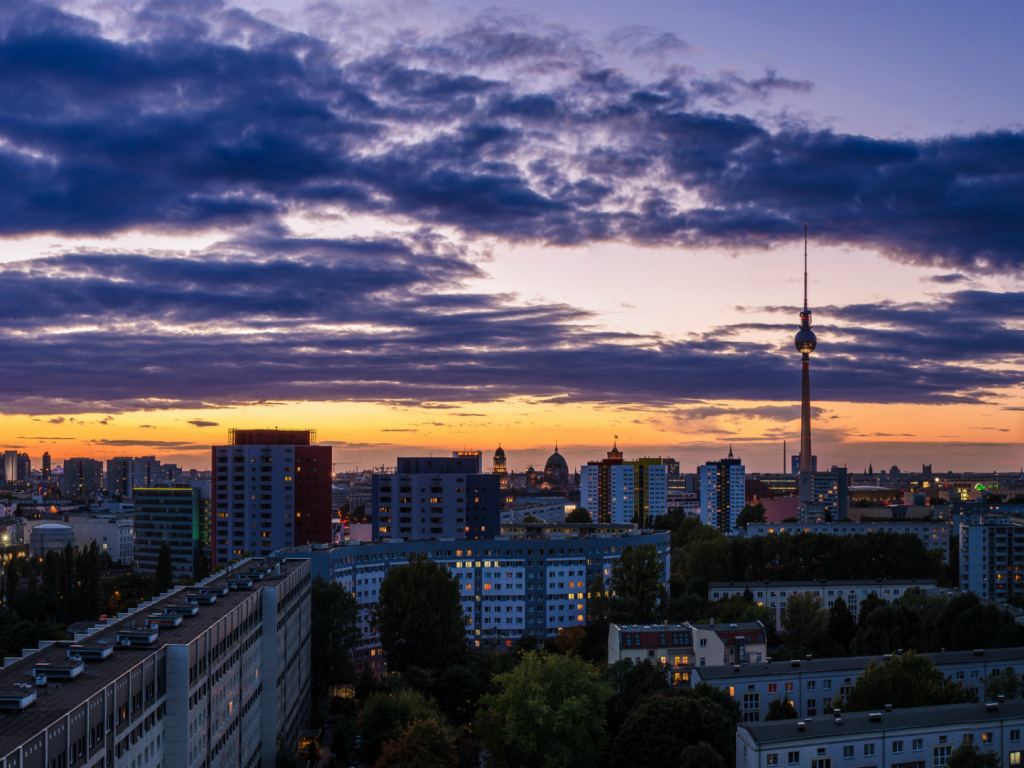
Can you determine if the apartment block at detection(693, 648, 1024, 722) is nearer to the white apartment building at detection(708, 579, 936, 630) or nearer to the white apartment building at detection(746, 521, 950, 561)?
the white apartment building at detection(708, 579, 936, 630)

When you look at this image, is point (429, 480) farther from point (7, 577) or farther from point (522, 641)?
point (7, 577)

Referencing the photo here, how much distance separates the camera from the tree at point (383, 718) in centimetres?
4625

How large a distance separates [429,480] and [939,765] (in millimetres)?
76103

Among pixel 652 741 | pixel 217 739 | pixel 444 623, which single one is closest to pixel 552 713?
pixel 652 741

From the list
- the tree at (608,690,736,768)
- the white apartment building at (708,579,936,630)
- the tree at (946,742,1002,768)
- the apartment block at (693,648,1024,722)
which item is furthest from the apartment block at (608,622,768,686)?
the white apartment building at (708,579,936,630)

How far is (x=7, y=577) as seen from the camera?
89562mm

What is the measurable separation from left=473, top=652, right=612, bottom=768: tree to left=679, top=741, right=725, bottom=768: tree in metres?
6.32

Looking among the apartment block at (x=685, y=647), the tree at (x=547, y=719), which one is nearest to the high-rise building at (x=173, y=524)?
the apartment block at (x=685, y=647)

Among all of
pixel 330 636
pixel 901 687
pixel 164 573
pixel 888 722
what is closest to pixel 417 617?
pixel 330 636

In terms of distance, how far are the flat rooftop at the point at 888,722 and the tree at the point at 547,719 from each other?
850 centimetres

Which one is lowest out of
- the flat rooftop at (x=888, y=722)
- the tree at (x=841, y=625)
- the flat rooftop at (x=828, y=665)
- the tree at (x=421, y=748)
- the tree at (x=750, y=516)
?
the tree at (x=750, y=516)

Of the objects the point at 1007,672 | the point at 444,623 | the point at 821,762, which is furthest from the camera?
the point at 444,623

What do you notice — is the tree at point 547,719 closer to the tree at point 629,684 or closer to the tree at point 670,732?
the tree at point 670,732

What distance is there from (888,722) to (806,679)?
12.0 metres
